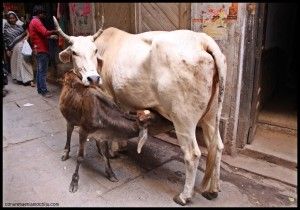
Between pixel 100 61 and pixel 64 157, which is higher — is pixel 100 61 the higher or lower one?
the higher one

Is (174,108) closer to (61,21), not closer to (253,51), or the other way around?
(253,51)

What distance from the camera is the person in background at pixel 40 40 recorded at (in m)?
7.00

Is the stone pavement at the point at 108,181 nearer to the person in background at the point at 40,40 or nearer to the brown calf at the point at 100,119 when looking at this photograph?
the brown calf at the point at 100,119

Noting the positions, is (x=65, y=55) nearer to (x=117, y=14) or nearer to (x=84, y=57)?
(x=84, y=57)

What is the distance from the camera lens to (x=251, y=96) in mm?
4477

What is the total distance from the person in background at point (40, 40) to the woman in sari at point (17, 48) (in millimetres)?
1164

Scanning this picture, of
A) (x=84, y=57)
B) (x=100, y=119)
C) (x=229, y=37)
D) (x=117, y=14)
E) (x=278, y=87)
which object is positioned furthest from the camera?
(x=278, y=87)

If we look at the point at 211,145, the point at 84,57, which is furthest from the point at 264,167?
the point at 84,57

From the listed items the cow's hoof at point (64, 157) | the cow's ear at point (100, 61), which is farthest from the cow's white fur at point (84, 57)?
the cow's hoof at point (64, 157)

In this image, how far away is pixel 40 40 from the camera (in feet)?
23.6

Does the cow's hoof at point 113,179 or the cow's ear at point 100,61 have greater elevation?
the cow's ear at point 100,61

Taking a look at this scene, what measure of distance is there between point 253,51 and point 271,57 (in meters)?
1.79

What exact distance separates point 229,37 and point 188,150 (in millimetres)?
1718

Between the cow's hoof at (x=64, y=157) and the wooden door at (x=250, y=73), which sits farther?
the cow's hoof at (x=64, y=157)
